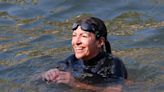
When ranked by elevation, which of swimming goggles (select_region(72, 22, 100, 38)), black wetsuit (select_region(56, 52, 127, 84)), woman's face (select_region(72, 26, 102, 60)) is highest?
swimming goggles (select_region(72, 22, 100, 38))

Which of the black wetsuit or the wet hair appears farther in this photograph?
the black wetsuit

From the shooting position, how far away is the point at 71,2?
502 inches

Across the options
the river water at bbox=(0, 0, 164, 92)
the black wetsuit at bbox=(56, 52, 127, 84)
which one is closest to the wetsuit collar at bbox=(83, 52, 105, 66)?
the black wetsuit at bbox=(56, 52, 127, 84)

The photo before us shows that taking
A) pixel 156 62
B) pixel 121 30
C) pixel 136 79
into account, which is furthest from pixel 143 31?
pixel 136 79

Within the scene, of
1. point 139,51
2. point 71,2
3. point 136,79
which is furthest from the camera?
point 71,2

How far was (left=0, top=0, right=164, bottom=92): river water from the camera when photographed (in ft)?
26.8

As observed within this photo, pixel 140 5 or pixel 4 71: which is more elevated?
pixel 140 5

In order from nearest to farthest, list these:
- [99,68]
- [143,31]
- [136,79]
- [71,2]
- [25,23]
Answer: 1. [99,68]
2. [136,79]
3. [143,31]
4. [25,23]
5. [71,2]

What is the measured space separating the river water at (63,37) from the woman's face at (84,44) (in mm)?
530

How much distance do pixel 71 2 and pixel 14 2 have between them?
147cm

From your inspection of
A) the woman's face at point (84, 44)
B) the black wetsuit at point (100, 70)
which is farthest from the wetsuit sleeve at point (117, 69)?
the woman's face at point (84, 44)

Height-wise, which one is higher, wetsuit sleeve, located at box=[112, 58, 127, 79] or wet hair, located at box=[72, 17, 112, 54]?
wet hair, located at box=[72, 17, 112, 54]

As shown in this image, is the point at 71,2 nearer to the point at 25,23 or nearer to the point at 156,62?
the point at 25,23

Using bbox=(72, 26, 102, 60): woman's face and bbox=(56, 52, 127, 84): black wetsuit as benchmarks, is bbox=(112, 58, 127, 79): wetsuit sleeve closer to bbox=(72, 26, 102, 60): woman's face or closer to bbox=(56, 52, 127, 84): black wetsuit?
bbox=(56, 52, 127, 84): black wetsuit
